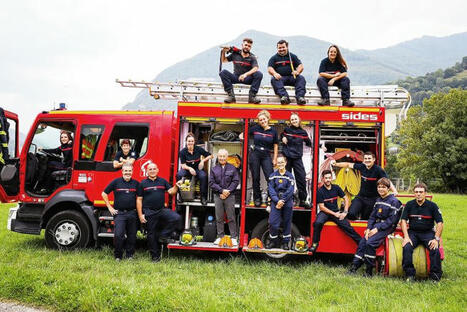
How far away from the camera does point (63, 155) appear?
8.07 metres

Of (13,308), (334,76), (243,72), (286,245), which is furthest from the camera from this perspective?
(243,72)

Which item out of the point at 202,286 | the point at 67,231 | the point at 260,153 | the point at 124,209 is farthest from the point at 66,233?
the point at 260,153

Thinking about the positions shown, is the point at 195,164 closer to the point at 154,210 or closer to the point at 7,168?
the point at 154,210

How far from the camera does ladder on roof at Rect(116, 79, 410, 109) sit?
769 centimetres

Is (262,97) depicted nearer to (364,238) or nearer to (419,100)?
(364,238)

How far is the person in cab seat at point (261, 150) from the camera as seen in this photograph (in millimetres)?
7379

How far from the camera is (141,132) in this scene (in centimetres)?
786

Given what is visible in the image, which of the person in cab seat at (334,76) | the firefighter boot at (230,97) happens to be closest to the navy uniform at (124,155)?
the firefighter boot at (230,97)

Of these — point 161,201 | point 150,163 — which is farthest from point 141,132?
point 161,201

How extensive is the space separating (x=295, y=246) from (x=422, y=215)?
2154 millimetres

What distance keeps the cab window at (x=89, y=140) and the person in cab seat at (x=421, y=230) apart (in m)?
5.70

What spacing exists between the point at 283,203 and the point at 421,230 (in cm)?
227

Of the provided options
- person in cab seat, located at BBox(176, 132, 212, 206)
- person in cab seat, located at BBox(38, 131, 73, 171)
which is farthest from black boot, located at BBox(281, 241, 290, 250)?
person in cab seat, located at BBox(38, 131, 73, 171)

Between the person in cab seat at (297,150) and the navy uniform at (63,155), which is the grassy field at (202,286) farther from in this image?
the navy uniform at (63,155)
